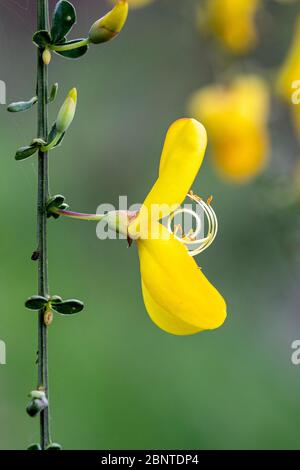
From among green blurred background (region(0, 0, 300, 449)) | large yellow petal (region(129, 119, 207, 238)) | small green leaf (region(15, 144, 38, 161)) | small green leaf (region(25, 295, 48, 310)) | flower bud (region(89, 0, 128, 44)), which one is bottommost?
small green leaf (region(25, 295, 48, 310))

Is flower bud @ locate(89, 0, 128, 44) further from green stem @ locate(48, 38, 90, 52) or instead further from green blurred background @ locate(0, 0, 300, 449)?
green blurred background @ locate(0, 0, 300, 449)

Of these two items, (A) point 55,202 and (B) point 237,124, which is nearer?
(A) point 55,202

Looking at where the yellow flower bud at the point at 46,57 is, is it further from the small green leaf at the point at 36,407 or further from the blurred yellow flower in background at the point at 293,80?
the blurred yellow flower in background at the point at 293,80

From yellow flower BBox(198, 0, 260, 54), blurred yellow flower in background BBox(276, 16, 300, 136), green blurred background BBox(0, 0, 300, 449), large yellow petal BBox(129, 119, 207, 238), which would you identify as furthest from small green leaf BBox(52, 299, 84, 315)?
yellow flower BBox(198, 0, 260, 54)

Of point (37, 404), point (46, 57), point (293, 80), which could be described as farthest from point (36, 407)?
point (293, 80)

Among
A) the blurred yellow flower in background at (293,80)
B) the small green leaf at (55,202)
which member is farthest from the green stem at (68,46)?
the blurred yellow flower in background at (293,80)

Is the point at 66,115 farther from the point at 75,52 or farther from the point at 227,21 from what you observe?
the point at 227,21

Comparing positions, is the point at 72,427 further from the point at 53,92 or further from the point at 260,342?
the point at 53,92
